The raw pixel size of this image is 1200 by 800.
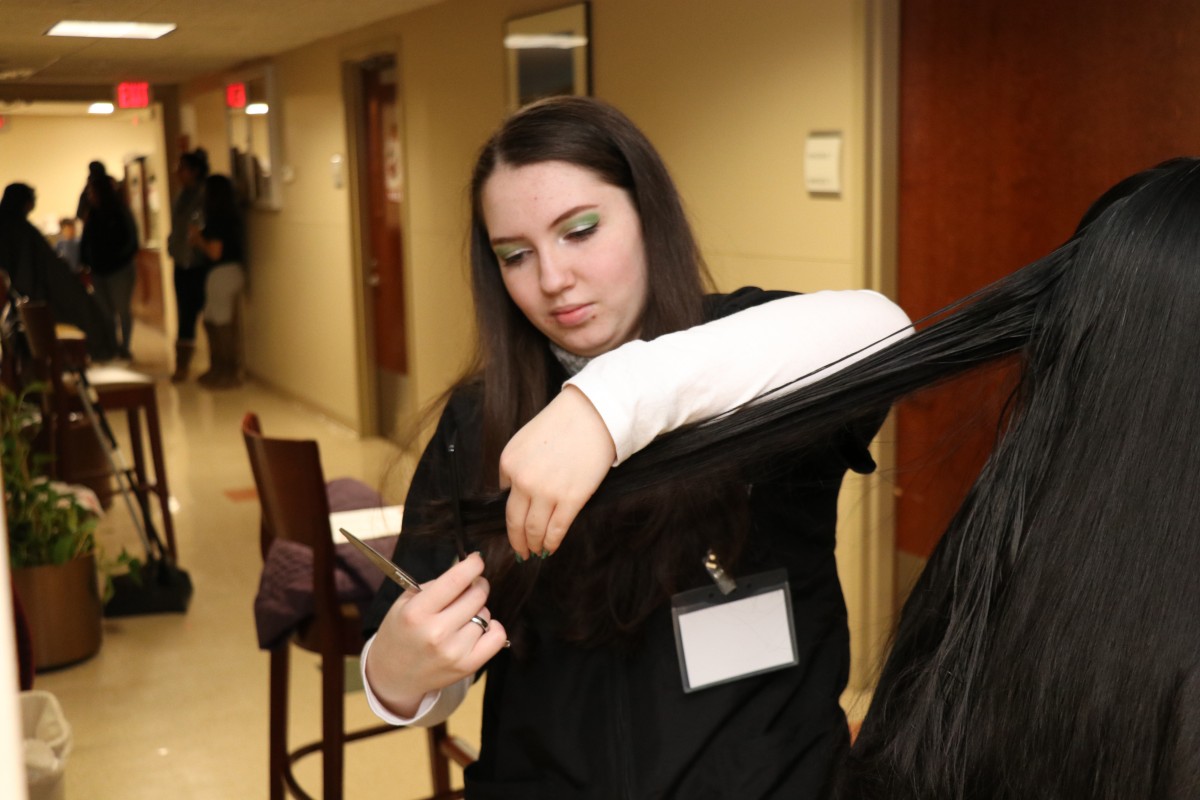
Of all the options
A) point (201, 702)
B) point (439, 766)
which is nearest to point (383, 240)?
point (201, 702)

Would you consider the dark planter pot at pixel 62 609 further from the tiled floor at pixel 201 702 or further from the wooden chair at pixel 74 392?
the wooden chair at pixel 74 392

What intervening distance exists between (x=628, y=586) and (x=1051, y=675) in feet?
1.92

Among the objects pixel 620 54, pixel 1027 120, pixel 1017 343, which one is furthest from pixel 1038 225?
pixel 1017 343

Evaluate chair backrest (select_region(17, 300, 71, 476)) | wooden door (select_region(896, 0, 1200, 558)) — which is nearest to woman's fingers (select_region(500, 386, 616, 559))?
wooden door (select_region(896, 0, 1200, 558))

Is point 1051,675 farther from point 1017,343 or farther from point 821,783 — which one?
point 821,783

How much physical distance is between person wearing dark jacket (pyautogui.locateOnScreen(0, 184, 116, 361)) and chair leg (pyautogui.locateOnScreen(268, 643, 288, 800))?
337 centimetres

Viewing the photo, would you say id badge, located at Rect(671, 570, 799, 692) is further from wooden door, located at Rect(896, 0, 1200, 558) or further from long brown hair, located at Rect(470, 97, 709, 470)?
wooden door, located at Rect(896, 0, 1200, 558)

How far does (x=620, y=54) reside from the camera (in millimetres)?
4363

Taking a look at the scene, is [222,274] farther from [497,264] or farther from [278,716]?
[497,264]

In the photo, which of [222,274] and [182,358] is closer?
[222,274]

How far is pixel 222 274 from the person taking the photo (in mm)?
9266

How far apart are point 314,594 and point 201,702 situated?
172cm

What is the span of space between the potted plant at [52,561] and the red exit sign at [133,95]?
5086 mm

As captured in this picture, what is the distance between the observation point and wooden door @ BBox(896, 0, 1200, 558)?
103 inches
